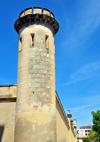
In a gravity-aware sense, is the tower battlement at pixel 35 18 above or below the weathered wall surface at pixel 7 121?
above

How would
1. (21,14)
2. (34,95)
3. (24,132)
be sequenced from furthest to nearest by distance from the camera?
(21,14), (34,95), (24,132)

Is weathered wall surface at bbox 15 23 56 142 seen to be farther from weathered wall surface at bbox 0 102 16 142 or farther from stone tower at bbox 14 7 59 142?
weathered wall surface at bbox 0 102 16 142

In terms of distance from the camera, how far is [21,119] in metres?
11.7

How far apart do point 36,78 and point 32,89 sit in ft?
2.69

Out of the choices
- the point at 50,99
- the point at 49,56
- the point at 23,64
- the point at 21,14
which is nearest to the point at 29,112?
the point at 50,99

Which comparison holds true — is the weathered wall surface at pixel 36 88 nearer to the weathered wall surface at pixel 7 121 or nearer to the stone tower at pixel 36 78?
the stone tower at pixel 36 78

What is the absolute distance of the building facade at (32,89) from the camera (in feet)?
37.8

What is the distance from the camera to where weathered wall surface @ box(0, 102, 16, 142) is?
12.4 m

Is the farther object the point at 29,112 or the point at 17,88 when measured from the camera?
the point at 17,88

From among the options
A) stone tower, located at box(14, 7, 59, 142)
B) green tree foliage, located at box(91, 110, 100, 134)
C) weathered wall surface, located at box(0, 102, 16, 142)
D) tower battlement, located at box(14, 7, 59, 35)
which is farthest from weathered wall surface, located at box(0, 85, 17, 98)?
green tree foliage, located at box(91, 110, 100, 134)

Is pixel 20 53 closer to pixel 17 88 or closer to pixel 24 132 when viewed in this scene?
pixel 17 88

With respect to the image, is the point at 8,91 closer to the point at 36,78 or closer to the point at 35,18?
the point at 36,78

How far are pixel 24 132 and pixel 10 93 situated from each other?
11.2 feet

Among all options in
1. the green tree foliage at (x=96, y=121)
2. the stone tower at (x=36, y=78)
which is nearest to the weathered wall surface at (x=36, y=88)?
the stone tower at (x=36, y=78)
